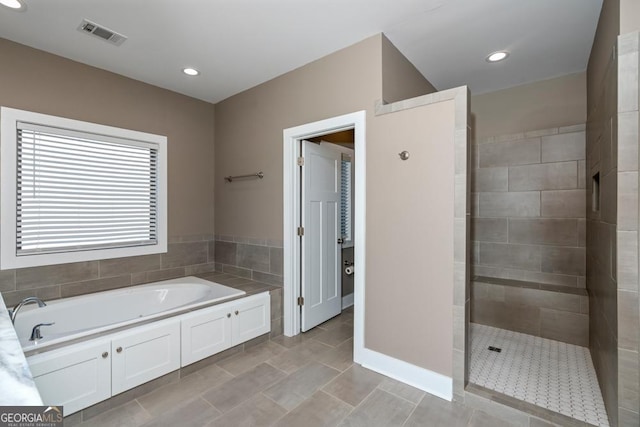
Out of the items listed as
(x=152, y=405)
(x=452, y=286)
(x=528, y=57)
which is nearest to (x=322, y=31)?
(x=528, y=57)

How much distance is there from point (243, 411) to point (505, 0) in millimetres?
3205

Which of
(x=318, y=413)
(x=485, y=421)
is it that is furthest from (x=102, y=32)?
(x=485, y=421)

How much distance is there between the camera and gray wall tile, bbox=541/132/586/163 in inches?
115

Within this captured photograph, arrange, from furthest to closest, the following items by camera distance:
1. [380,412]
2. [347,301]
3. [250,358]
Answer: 1. [347,301]
2. [250,358]
3. [380,412]

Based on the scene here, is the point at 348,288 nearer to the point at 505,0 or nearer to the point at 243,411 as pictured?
the point at 243,411

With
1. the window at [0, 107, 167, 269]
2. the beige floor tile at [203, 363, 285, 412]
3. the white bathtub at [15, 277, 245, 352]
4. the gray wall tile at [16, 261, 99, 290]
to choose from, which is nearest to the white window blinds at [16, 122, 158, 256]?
the window at [0, 107, 167, 269]

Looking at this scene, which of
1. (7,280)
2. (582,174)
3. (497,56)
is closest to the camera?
(7,280)

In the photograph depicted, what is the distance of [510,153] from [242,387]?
3.46 metres

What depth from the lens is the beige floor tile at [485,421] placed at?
5.93 ft

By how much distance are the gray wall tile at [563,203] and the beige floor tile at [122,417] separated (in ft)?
12.6

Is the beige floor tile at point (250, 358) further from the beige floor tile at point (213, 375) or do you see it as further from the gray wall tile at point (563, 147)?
the gray wall tile at point (563, 147)

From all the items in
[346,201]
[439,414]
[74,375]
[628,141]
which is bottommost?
[439,414]

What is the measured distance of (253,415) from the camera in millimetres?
1898

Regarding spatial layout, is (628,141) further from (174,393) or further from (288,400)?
(174,393)
